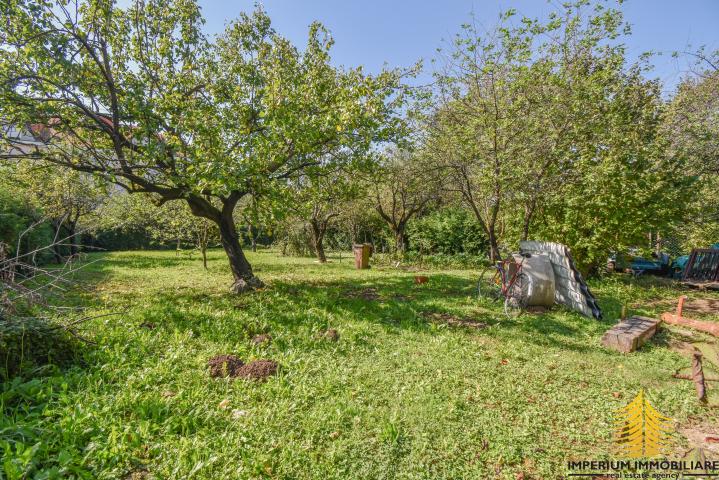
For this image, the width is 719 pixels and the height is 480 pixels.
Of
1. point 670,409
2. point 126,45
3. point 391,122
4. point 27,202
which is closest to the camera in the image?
point 670,409

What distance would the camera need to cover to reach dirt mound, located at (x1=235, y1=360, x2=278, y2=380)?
11.7ft

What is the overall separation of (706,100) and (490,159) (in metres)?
5.82

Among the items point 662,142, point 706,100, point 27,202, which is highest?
point 706,100

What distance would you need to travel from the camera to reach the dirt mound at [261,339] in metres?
4.55

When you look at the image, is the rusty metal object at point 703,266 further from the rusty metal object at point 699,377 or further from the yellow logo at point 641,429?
the yellow logo at point 641,429

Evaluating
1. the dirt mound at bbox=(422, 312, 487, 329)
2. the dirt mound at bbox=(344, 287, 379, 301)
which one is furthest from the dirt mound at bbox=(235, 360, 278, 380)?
the dirt mound at bbox=(344, 287, 379, 301)

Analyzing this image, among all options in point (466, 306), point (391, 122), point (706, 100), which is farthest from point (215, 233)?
point (706, 100)

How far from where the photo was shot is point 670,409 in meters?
3.17

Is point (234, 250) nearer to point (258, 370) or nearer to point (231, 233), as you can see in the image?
point (231, 233)

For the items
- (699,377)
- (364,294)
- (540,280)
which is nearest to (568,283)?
(540,280)

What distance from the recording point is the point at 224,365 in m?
3.66

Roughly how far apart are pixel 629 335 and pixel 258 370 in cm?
506

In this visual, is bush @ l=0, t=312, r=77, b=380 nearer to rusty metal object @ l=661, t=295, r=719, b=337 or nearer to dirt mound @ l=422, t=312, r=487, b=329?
dirt mound @ l=422, t=312, r=487, b=329

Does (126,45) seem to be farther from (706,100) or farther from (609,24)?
(706,100)
